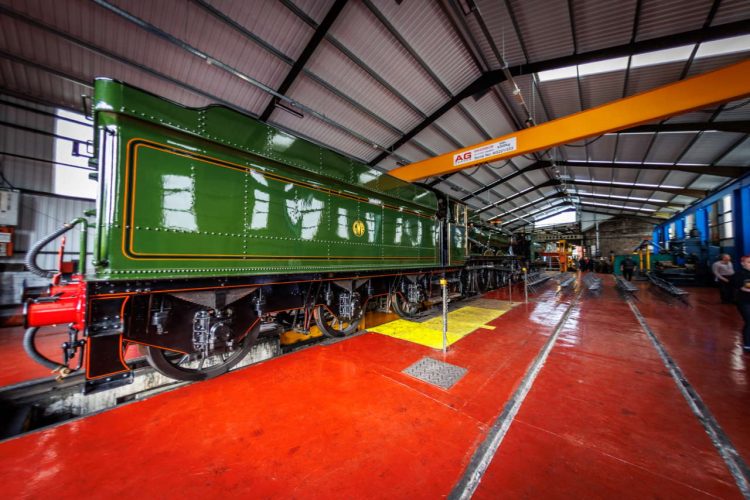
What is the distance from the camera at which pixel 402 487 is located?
5.99ft

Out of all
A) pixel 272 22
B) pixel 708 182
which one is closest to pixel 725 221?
pixel 708 182

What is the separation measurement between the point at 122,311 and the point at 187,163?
162 cm

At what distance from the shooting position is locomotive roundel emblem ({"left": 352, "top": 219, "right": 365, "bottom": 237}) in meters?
4.94

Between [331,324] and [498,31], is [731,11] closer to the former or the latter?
[498,31]

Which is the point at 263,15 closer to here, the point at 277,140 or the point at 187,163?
the point at 277,140

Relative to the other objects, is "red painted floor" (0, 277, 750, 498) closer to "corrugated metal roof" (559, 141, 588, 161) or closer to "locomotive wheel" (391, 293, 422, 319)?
"locomotive wheel" (391, 293, 422, 319)

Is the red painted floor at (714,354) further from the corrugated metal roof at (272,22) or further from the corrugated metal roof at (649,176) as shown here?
the corrugated metal roof at (272,22)

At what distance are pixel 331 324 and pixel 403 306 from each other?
2.11 meters

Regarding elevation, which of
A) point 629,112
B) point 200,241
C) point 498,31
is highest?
point 498,31

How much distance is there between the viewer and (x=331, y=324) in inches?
212

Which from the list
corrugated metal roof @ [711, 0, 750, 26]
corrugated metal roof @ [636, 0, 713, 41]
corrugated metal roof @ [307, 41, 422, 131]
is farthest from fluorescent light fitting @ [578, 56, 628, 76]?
corrugated metal roof @ [307, 41, 422, 131]

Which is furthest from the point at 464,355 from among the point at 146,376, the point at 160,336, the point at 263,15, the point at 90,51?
the point at 90,51

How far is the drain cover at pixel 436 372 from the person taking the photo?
11.0ft

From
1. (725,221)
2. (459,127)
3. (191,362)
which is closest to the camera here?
(191,362)
